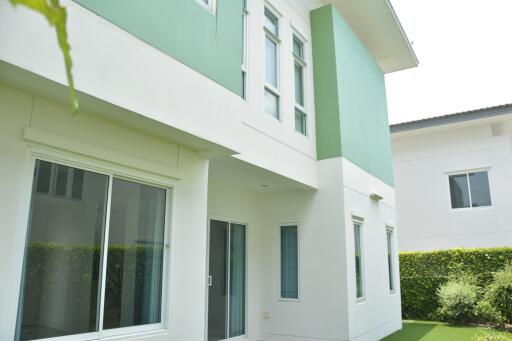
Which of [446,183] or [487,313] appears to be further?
[446,183]

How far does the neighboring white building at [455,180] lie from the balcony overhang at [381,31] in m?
3.47

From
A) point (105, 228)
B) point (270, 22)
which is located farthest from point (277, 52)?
point (105, 228)

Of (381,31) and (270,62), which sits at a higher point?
(381,31)

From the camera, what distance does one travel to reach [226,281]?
918cm

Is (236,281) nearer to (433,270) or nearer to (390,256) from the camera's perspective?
(390,256)

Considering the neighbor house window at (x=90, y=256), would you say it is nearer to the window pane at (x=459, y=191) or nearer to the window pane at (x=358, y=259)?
the window pane at (x=358, y=259)

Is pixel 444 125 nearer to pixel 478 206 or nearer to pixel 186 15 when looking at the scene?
pixel 478 206

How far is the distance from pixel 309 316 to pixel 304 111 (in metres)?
4.32

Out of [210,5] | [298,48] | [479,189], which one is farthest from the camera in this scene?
[479,189]

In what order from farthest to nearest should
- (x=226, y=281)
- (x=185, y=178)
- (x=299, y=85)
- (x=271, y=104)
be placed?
1. (x=299, y=85)
2. (x=226, y=281)
3. (x=271, y=104)
4. (x=185, y=178)

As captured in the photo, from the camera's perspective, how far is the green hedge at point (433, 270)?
13.0 m

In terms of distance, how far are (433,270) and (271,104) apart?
28.4 feet

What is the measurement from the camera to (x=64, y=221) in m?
4.37

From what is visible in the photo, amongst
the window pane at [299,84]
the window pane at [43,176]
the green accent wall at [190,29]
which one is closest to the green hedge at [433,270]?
→ the window pane at [299,84]
